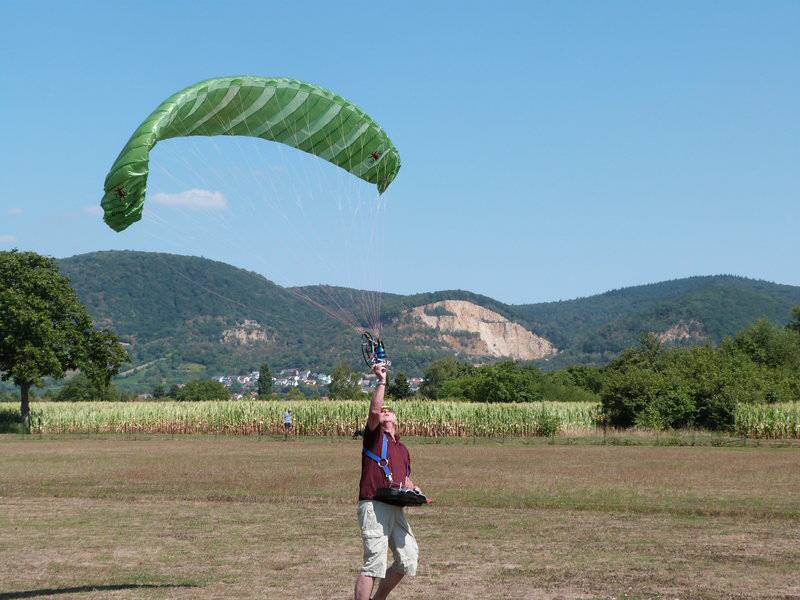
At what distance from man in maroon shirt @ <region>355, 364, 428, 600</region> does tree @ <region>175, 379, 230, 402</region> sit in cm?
10165

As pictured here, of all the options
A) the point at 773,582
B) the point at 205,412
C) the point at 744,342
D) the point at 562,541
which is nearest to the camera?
the point at 773,582

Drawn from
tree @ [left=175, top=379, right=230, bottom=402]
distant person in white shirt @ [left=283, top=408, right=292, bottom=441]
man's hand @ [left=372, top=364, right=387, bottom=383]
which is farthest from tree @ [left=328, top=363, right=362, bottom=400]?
man's hand @ [left=372, top=364, right=387, bottom=383]

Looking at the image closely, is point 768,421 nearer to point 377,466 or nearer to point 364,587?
point 377,466

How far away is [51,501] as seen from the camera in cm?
1959

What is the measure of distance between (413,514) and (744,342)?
91842mm

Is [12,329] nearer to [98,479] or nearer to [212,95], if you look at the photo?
[98,479]

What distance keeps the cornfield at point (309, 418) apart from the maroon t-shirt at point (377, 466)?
133 ft

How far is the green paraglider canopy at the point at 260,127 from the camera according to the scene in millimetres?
12172

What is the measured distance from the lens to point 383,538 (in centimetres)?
924

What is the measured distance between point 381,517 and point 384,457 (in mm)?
544

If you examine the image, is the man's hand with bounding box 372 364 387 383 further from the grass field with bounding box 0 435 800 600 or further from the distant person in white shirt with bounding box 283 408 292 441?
the distant person in white shirt with bounding box 283 408 292 441

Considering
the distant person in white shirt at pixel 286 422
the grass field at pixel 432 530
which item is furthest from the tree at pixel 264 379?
the grass field at pixel 432 530

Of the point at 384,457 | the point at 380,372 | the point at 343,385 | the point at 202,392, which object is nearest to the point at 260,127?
the point at 380,372

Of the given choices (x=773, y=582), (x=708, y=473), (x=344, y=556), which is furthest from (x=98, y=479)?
(x=773, y=582)
